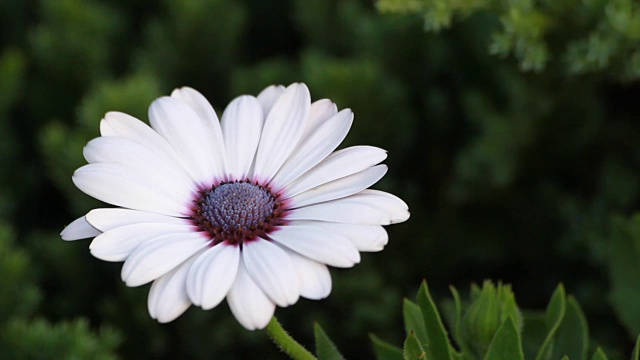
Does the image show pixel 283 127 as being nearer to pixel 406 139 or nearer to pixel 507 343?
pixel 507 343

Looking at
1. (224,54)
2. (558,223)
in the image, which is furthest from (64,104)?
(558,223)

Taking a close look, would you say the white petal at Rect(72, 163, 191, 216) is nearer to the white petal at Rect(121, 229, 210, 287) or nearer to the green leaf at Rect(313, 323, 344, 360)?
the white petal at Rect(121, 229, 210, 287)

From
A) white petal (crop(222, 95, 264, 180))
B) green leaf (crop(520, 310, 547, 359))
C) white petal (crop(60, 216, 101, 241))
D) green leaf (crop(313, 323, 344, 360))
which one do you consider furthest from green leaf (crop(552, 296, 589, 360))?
white petal (crop(60, 216, 101, 241))

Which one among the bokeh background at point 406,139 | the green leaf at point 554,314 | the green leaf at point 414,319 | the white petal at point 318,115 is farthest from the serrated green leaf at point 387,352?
the bokeh background at point 406,139

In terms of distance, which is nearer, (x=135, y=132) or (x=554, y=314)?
(x=135, y=132)

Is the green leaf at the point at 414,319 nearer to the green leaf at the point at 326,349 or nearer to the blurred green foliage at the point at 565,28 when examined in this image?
the green leaf at the point at 326,349

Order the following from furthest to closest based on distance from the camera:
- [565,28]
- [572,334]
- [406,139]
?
1. [406,139]
2. [565,28]
3. [572,334]

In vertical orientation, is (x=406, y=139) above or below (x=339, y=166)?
above

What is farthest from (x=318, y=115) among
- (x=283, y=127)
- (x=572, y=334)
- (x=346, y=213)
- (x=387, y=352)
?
(x=572, y=334)
